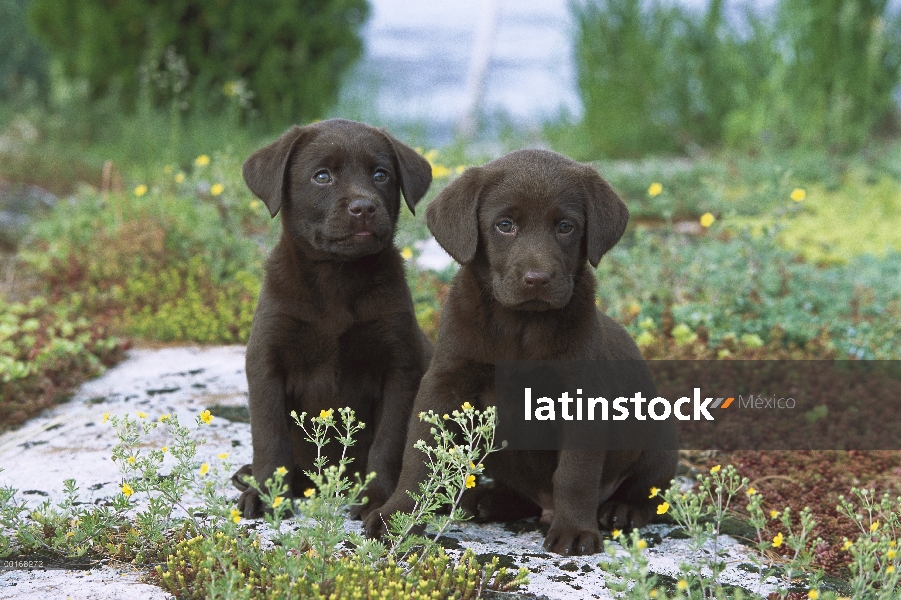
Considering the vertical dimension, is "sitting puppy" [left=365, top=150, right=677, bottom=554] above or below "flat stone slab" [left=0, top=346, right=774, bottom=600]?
above

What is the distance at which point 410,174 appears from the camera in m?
4.12

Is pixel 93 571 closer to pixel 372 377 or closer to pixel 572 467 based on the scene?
pixel 372 377

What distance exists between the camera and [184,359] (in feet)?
19.0

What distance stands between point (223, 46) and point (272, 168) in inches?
355

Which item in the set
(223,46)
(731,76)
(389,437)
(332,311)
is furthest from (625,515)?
(223,46)

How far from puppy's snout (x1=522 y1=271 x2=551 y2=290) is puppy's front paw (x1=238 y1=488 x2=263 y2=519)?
128 centimetres

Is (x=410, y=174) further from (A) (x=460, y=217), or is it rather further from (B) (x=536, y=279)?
(B) (x=536, y=279)

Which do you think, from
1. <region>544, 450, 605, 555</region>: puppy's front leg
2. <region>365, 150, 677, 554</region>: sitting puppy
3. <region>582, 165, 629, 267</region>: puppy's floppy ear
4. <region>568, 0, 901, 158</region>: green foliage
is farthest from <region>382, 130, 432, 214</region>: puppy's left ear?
<region>568, 0, 901, 158</region>: green foliage

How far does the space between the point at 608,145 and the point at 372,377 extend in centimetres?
940

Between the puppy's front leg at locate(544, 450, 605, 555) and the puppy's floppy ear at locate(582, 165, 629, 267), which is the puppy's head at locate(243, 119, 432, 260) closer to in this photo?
the puppy's floppy ear at locate(582, 165, 629, 267)

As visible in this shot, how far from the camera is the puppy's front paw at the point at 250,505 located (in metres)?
3.71

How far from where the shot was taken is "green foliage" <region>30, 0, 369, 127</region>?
12.2m

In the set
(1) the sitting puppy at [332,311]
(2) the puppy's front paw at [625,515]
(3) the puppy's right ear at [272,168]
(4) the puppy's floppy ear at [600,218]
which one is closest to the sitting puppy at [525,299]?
(4) the puppy's floppy ear at [600,218]

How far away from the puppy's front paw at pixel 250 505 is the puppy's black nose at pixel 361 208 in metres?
1.10
